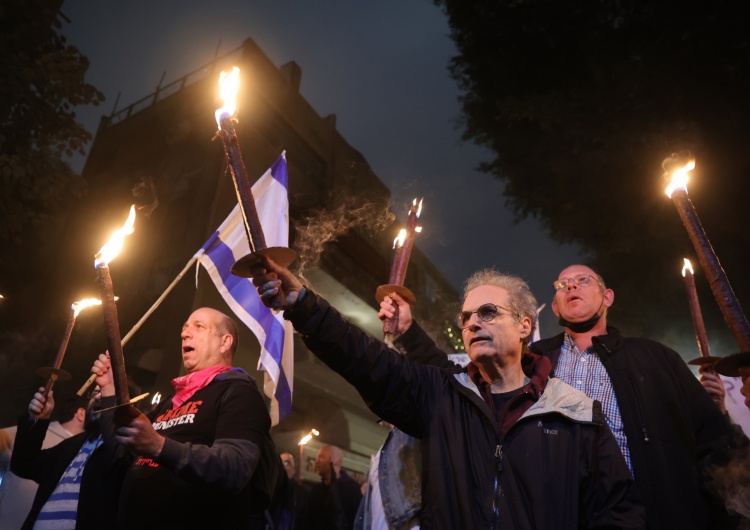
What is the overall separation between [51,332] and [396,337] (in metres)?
13.2

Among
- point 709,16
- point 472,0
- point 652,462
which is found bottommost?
point 652,462

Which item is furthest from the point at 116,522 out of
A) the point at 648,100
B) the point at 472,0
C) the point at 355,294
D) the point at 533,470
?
the point at 472,0

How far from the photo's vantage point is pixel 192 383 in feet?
10.4

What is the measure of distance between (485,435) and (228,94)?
1.92m

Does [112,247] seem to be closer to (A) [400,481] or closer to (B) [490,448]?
(A) [400,481]

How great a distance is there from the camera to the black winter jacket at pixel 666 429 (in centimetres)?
261

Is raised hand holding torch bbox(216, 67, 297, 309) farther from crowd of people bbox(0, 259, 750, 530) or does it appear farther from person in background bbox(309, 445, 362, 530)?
person in background bbox(309, 445, 362, 530)

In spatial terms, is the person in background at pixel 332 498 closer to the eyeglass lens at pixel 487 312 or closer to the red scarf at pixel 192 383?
the red scarf at pixel 192 383

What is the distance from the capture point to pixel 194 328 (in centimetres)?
362

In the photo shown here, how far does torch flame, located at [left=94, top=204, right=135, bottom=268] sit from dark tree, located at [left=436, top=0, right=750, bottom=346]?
10392 mm

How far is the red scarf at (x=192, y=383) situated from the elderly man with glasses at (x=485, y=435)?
1.20 metres

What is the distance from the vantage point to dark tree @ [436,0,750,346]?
10562 millimetres

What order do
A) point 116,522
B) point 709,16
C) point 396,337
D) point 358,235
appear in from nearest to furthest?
point 116,522 → point 396,337 → point 709,16 → point 358,235

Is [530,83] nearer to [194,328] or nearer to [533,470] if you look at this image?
[194,328]
